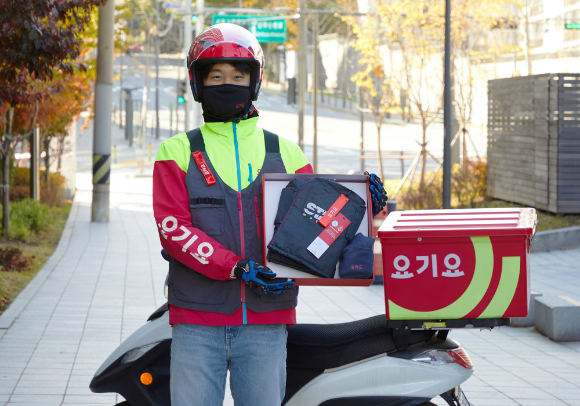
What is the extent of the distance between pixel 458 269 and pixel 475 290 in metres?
0.09

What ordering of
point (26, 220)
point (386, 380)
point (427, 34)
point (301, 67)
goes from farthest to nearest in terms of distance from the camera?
point (301, 67), point (427, 34), point (26, 220), point (386, 380)

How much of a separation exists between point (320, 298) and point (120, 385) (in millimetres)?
5158

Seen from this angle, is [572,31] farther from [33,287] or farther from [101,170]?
[33,287]

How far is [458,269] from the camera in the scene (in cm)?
252

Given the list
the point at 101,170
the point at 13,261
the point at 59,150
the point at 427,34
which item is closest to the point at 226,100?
the point at 13,261

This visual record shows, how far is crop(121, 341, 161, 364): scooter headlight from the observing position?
3.05m

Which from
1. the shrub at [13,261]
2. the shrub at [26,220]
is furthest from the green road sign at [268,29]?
the shrub at [13,261]

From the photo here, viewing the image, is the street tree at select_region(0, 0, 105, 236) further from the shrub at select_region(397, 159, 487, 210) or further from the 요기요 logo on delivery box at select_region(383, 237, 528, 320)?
the shrub at select_region(397, 159, 487, 210)

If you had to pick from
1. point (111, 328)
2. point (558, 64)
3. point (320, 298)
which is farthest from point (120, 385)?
point (558, 64)

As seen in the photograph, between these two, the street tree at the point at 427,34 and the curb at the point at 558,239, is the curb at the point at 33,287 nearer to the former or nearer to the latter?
the curb at the point at 558,239

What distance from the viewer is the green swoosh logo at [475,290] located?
249cm

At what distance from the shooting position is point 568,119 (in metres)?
13.0

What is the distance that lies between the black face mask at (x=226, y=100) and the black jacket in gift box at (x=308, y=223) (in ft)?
1.07

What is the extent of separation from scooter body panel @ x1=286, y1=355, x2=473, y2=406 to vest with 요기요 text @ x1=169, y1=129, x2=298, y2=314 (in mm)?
A: 512
